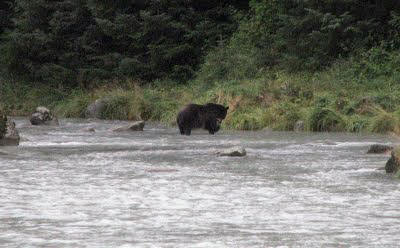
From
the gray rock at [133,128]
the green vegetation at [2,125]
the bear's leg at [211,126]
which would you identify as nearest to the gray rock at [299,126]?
the bear's leg at [211,126]

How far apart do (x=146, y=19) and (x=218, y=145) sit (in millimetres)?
20321

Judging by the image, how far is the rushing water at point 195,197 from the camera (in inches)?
323

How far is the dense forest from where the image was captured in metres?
28.7

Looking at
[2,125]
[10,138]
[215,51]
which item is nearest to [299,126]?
[10,138]

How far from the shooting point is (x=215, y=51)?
3812 cm

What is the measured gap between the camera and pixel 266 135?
22.7 metres

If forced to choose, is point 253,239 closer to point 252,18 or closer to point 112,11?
point 252,18

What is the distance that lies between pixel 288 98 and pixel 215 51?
444 inches

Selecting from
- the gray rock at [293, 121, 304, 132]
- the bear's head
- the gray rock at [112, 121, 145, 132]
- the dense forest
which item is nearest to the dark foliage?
the dense forest

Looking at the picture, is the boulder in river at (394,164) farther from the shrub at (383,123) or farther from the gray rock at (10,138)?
the shrub at (383,123)

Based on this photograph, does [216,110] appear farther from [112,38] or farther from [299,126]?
[112,38]

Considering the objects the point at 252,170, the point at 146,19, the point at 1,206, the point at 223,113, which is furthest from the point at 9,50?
the point at 1,206

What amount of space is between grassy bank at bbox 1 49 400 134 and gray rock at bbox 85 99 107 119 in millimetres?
234

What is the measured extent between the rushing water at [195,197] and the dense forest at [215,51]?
935 centimetres
